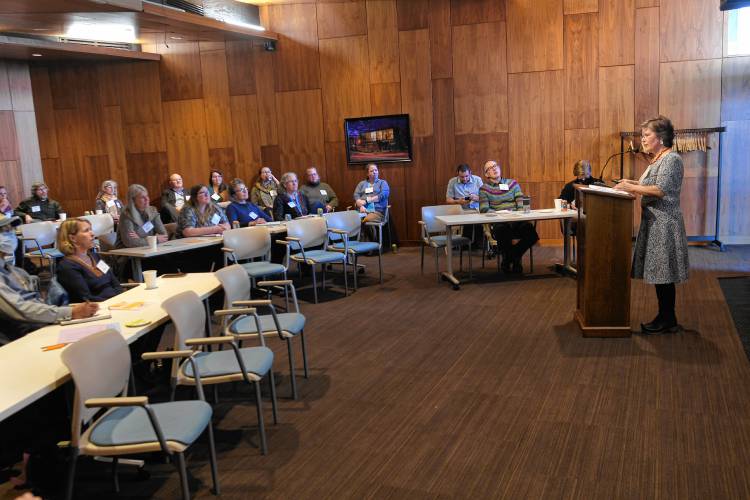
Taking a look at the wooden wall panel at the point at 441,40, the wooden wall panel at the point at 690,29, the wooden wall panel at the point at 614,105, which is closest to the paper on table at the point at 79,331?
the wooden wall panel at the point at 441,40

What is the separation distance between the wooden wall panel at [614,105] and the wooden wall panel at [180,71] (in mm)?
6428

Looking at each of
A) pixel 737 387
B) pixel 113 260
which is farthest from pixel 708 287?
pixel 113 260

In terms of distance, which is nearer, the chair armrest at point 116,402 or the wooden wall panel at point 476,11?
the chair armrest at point 116,402

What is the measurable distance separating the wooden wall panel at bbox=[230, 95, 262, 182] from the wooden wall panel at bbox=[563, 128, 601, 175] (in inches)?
194

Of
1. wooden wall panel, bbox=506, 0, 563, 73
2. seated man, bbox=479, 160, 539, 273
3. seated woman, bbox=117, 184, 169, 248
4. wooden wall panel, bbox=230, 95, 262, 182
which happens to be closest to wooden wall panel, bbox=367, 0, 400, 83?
wooden wall panel, bbox=506, 0, 563, 73

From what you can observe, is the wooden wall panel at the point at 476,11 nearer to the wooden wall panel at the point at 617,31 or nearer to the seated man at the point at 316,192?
the wooden wall panel at the point at 617,31

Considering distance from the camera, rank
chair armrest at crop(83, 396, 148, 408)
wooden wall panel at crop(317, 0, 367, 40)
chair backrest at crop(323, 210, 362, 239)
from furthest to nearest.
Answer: wooden wall panel at crop(317, 0, 367, 40)
chair backrest at crop(323, 210, 362, 239)
chair armrest at crop(83, 396, 148, 408)

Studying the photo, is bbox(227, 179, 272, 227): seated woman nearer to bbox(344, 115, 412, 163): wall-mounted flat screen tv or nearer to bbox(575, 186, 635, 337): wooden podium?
bbox(344, 115, 412, 163): wall-mounted flat screen tv

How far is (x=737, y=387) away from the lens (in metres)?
3.92

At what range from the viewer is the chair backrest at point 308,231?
6910 millimetres

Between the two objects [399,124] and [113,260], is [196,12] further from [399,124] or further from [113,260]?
[113,260]

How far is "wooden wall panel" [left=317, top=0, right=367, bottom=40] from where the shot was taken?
32.2ft

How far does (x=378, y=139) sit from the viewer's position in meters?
10.0

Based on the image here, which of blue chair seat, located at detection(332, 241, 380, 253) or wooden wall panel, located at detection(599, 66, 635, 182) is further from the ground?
wooden wall panel, located at detection(599, 66, 635, 182)
